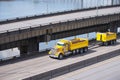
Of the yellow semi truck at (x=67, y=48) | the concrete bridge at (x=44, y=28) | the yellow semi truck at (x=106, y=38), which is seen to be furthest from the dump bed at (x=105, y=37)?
the yellow semi truck at (x=67, y=48)

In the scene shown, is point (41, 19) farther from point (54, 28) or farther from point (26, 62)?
point (26, 62)

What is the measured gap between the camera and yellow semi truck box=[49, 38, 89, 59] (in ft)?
151

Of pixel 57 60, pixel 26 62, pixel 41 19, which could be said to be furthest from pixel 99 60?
pixel 41 19

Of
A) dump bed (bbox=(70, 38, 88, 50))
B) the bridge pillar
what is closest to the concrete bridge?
the bridge pillar

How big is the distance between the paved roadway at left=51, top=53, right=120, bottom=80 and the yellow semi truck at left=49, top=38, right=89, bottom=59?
592cm

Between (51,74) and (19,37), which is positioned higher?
(19,37)

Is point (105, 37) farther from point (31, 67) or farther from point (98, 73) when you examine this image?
point (31, 67)

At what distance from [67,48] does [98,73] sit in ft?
30.7

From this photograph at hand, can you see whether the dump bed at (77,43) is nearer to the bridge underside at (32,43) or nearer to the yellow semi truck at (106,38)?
the bridge underside at (32,43)

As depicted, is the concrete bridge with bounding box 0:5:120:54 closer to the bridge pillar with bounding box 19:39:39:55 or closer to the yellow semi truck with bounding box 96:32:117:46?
the bridge pillar with bounding box 19:39:39:55

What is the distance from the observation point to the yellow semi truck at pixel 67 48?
46094mm

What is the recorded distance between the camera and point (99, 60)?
4594cm

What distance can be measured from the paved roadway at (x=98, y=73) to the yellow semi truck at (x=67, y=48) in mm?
5922

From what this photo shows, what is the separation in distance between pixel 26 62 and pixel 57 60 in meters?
5.26
